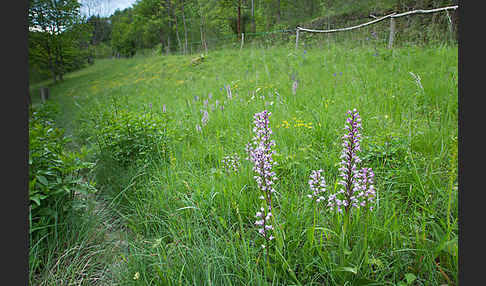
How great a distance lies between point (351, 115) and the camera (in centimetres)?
132

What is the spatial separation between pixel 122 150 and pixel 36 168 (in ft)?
4.83

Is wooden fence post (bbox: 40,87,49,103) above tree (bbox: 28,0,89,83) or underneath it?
underneath

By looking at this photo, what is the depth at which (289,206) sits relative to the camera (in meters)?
1.85

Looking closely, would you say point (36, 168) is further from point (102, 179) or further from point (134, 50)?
point (134, 50)

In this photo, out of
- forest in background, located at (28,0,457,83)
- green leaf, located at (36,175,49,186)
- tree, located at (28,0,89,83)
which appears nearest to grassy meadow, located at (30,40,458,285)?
green leaf, located at (36,175,49,186)

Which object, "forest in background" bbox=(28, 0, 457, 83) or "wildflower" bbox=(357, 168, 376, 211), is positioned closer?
"wildflower" bbox=(357, 168, 376, 211)

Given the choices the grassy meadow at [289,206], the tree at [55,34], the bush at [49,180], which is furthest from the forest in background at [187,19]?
the bush at [49,180]

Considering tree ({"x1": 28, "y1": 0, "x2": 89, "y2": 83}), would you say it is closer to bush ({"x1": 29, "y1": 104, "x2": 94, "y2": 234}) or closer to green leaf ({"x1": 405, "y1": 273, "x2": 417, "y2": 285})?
bush ({"x1": 29, "y1": 104, "x2": 94, "y2": 234})

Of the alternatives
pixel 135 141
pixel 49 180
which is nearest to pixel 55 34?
pixel 135 141

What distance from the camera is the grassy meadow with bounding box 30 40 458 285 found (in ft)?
4.74

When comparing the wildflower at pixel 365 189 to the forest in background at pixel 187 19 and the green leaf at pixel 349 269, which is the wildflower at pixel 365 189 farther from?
the forest in background at pixel 187 19

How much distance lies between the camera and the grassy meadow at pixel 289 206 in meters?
1.44

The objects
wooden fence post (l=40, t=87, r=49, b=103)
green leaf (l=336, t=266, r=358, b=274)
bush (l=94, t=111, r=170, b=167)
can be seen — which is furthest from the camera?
wooden fence post (l=40, t=87, r=49, b=103)

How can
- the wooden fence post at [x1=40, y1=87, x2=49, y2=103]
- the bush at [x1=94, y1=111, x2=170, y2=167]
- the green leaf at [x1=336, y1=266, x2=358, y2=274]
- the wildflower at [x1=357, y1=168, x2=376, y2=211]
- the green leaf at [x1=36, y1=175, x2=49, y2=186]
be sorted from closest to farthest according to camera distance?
the green leaf at [x1=336, y1=266, x2=358, y2=274]
the wildflower at [x1=357, y1=168, x2=376, y2=211]
the green leaf at [x1=36, y1=175, x2=49, y2=186]
the bush at [x1=94, y1=111, x2=170, y2=167]
the wooden fence post at [x1=40, y1=87, x2=49, y2=103]
